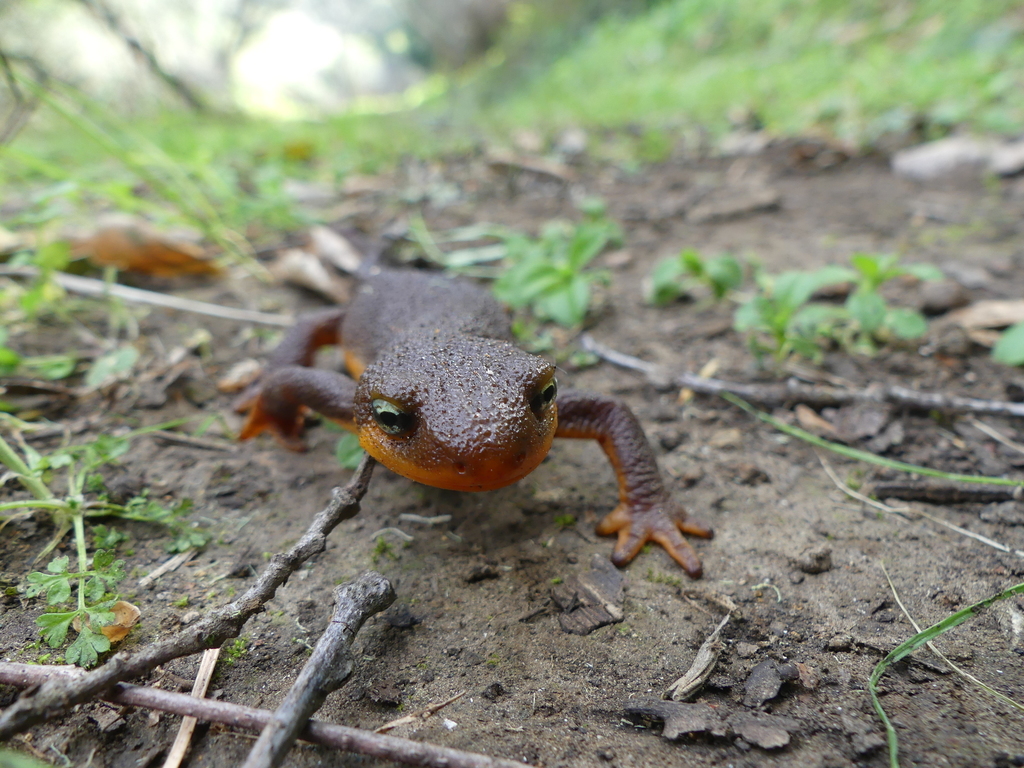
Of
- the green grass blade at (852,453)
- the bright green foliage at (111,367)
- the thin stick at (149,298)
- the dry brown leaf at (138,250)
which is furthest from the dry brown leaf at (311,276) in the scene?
the green grass blade at (852,453)

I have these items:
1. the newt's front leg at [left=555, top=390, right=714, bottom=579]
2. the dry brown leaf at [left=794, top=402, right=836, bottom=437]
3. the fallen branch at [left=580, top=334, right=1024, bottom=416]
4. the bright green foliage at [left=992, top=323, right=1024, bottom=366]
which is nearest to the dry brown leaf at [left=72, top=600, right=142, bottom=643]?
the newt's front leg at [left=555, top=390, right=714, bottom=579]

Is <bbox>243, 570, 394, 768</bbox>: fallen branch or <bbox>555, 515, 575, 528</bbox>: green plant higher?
<bbox>243, 570, 394, 768</bbox>: fallen branch

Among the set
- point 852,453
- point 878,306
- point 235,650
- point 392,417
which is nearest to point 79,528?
point 235,650

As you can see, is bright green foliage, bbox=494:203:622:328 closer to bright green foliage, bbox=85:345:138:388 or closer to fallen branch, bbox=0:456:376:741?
fallen branch, bbox=0:456:376:741

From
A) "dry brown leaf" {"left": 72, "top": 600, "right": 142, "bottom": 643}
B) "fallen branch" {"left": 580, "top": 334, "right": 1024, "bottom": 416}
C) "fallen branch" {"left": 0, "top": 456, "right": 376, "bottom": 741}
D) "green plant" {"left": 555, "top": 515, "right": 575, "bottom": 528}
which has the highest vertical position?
"fallen branch" {"left": 0, "top": 456, "right": 376, "bottom": 741}

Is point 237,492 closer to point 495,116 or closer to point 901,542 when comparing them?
point 901,542

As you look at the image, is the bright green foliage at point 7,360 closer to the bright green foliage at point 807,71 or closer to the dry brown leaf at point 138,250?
the dry brown leaf at point 138,250
